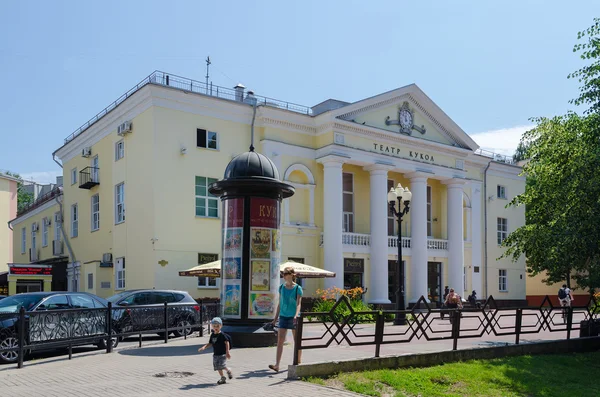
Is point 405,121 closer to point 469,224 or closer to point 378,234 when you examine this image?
point 378,234

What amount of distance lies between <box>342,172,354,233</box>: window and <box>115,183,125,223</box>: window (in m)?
11.6

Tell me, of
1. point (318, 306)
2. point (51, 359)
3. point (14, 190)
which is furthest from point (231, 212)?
point (14, 190)

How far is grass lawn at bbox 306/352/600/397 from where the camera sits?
1079 cm

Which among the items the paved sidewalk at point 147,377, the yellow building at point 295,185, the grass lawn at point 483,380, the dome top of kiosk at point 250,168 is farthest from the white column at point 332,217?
the paved sidewalk at point 147,377

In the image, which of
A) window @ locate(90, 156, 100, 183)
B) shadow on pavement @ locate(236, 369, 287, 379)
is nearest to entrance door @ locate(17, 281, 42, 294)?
window @ locate(90, 156, 100, 183)

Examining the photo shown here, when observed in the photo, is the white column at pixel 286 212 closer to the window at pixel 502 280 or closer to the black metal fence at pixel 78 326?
the black metal fence at pixel 78 326

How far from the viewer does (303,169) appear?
32.8 m

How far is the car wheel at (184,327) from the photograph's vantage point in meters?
17.6

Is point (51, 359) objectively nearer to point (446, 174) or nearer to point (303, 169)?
point (303, 169)

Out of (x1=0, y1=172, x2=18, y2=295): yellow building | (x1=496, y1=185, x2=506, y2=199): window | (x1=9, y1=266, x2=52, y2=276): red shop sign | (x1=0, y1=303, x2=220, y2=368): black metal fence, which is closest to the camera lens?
(x1=0, y1=303, x2=220, y2=368): black metal fence

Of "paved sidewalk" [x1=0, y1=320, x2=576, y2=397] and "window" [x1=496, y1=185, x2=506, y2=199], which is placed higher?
"window" [x1=496, y1=185, x2=506, y2=199]

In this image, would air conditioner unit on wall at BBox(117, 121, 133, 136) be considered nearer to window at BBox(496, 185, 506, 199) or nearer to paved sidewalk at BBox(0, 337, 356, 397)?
paved sidewalk at BBox(0, 337, 356, 397)

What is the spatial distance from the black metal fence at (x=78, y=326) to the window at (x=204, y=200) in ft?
40.8

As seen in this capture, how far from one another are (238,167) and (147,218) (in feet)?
47.0
